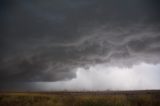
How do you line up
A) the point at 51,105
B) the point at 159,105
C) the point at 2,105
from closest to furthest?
the point at 159,105 → the point at 51,105 → the point at 2,105

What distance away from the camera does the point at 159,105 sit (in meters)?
26.0

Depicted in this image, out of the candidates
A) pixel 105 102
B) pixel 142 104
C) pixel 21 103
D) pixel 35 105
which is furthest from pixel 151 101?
pixel 21 103

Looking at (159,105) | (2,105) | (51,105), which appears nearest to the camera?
(159,105)

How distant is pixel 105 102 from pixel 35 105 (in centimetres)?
919

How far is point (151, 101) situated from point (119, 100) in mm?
4454

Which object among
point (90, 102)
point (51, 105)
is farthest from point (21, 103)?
point (90, 102)

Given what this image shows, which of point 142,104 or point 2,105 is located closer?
point 142,104

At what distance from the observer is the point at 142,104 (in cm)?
2759

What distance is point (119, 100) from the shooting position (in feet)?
87.5

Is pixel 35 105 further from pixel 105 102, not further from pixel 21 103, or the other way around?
pixel 105 102

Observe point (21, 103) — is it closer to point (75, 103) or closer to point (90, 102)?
point (75, 103)

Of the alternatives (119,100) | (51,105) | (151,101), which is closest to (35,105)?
(51,105)

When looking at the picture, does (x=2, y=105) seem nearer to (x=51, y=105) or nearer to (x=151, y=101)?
(x=51, y=105)

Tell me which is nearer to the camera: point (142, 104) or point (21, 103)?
point (142, 104)
